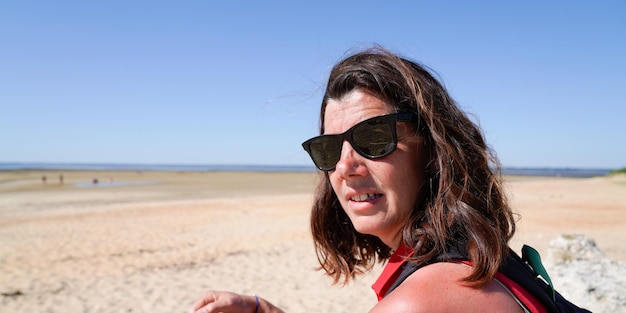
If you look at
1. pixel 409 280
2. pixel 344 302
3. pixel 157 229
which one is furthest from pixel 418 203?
pixel 157 229

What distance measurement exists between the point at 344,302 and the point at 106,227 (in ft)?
35.2

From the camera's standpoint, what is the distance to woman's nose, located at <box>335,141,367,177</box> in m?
1.51

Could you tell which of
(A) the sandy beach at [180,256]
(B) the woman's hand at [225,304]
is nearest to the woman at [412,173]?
(B) the woman's hand at [225,304]

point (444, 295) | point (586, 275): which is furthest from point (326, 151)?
point (586, 275)

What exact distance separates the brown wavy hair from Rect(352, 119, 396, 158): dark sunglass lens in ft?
0.32

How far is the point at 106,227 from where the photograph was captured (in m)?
14.4

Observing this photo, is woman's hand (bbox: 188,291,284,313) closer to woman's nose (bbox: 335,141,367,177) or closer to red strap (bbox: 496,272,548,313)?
woman's nose (bbox: 335,141,367,177)

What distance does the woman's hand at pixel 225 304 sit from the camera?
192 centimetres

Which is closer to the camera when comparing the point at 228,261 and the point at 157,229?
the point at 228,261

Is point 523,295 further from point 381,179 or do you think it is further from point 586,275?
point 586,275

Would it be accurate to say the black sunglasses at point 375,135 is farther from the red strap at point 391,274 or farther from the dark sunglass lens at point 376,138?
the red strap at point 391,274

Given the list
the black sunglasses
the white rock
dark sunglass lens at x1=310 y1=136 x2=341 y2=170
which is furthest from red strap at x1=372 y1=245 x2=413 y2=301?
the white rock

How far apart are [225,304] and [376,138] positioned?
3.49ft

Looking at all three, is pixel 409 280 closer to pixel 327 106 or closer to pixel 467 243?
pixel 467 243
